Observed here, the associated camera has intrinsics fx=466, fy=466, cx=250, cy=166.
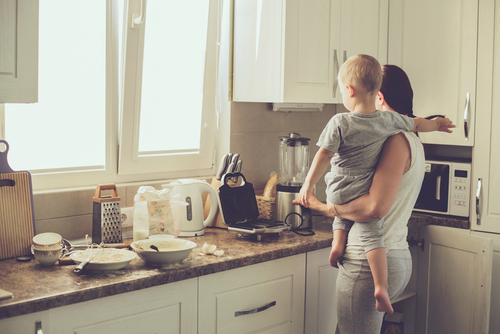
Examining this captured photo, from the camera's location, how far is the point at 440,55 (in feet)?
8.51

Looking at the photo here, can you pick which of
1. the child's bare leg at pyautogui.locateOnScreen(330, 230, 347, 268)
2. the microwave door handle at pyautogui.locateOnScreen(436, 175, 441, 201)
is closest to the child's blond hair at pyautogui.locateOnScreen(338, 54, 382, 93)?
the child's bare leg at pyautogui.locateOnScreen(330, 230, 347, 268)

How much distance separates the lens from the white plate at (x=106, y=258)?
1.58 metres

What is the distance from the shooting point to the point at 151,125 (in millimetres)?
2369

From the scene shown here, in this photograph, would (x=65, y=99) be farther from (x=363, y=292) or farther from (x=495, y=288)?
(x=495, y=288)

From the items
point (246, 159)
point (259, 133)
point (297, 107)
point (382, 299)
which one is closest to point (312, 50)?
point (297, 107)

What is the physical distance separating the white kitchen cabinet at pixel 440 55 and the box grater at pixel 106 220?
1770mm

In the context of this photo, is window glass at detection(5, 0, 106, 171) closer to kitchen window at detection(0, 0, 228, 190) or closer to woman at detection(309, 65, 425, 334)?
kitchen window at detection(0, 0, 228, 190)

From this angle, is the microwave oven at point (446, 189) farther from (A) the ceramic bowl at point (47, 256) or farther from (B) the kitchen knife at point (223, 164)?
(A) the ceramic bowl at point (47, 256)

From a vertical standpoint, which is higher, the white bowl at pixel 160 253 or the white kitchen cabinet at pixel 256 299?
the white bowl at pixel 160 253

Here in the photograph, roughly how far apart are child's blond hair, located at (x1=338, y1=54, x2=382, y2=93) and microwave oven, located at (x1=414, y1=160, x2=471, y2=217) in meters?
1.21

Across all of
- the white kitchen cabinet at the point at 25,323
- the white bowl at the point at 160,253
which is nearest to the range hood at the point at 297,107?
the white bowl at the point at 160,253

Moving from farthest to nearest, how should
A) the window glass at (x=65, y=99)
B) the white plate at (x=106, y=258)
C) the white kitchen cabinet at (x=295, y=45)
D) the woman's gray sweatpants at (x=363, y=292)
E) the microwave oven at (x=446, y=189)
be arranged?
the microwave oven at (x=446, y=189)
the white kitchen cabinet at (x=295, y=45)
the window glass at (x=65, y=99)
the woman's gray sweatpants at (x=363, y=292)
the white plate at (x=106, y=258)

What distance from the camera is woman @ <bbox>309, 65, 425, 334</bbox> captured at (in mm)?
1641

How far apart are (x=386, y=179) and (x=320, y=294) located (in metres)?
Answer: 0.79
